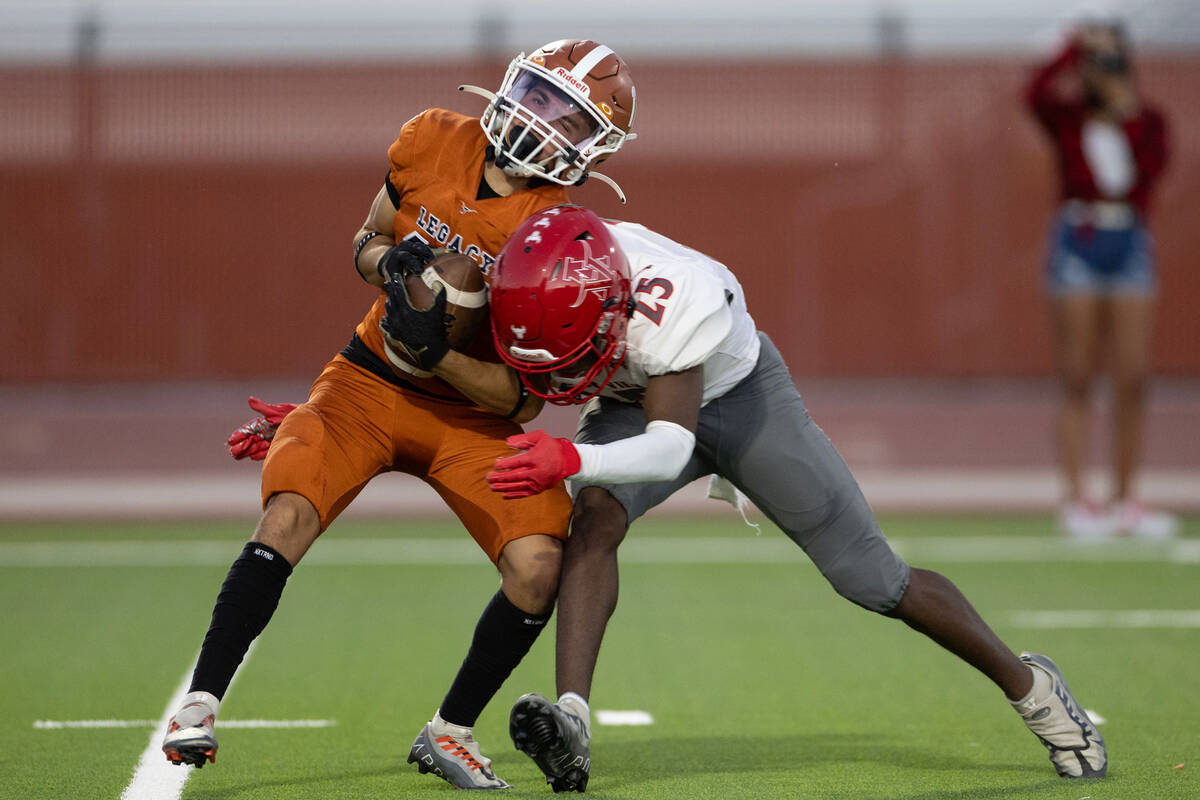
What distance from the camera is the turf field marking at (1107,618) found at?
583 cm

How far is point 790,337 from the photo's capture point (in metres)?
12.0

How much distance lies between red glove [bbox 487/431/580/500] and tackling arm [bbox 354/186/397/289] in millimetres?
673

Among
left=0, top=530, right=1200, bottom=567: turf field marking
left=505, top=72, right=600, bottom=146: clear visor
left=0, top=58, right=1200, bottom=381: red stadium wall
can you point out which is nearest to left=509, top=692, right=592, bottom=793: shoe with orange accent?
left=505, top=72, right=600, bottom=146: clear visor

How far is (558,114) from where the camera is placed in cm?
361

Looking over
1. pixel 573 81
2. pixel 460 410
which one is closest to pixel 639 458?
pixel 460 410

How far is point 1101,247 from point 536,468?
5.41 m

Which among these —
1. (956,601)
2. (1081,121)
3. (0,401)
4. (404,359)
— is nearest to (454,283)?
(404,359)

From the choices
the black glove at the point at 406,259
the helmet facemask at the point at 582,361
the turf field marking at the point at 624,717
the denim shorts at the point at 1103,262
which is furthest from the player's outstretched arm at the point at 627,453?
the denim shorts at the point at 1103,262

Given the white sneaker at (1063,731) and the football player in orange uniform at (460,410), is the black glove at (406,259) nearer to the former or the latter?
the football player in orange uniform at (460,410)

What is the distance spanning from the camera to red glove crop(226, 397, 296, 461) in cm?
382

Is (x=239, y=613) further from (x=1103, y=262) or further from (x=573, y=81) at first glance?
(x=1103, y=262)

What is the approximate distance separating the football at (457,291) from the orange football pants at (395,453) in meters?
0.26

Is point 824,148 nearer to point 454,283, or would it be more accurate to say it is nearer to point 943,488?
point 943,488

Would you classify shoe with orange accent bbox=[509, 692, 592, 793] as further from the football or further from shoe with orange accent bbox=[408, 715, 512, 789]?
the football
